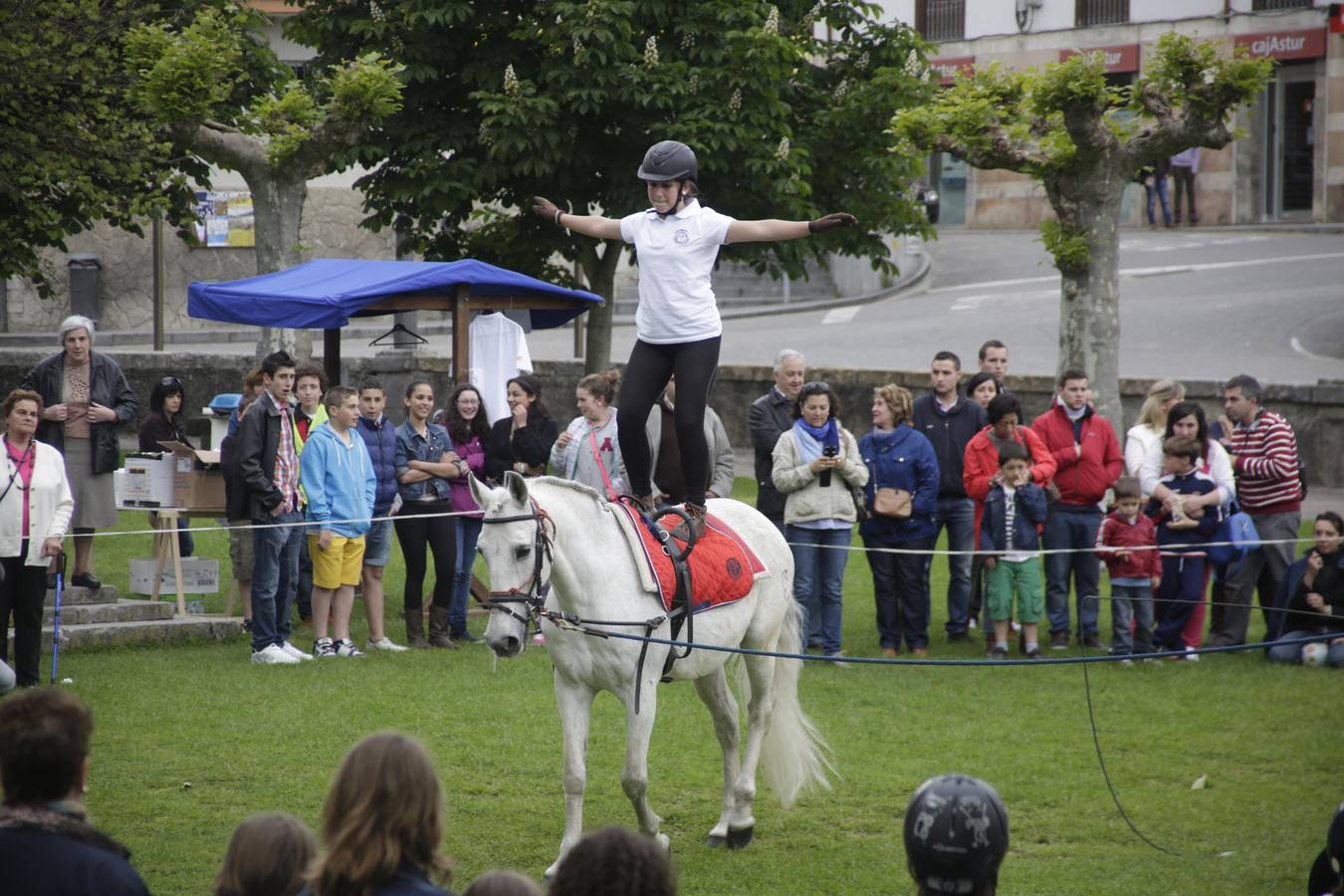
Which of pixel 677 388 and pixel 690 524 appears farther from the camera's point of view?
pixel 690 524

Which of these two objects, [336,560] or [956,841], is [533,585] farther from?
[336,560]

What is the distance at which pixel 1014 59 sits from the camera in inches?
1690

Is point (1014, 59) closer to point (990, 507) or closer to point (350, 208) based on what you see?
point (350, 208)

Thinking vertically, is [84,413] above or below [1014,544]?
above

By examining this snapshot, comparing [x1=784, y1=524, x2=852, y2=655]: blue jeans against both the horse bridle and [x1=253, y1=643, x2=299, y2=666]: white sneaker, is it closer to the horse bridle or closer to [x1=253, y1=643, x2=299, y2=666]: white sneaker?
[x1=253, y1=643, x2=299, y2=666]: white sneaker

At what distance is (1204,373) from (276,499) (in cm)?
1513

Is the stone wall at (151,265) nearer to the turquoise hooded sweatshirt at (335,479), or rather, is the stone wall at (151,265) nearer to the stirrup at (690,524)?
the turquoise hooded sweatshirt at (335,479)

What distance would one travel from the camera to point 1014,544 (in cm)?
1166

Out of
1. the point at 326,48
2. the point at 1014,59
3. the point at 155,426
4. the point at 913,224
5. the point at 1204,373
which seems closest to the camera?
the point at 155,426

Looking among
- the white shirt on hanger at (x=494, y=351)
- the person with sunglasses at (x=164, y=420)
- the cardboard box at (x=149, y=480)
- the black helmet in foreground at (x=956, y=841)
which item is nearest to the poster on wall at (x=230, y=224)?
the white shirt on hanger at (x=494, y=351)

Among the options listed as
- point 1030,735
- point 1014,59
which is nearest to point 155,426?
point 1030,735

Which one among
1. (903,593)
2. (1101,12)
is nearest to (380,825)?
(903,593)

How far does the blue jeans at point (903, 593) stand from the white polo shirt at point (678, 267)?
15.6 feet

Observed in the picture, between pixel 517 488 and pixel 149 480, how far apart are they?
260 inches
